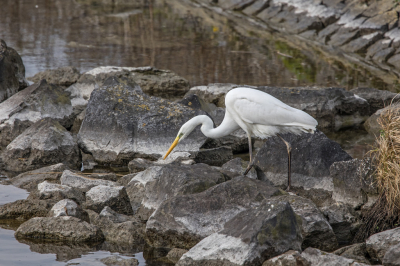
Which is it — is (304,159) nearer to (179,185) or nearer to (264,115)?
(264,115)

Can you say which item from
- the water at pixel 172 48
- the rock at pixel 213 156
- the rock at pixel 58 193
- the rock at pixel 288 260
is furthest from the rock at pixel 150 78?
the rock at pixel 288 260

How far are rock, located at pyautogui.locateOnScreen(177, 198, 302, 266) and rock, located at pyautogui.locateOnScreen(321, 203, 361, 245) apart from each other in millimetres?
730

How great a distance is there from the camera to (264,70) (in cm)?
1172

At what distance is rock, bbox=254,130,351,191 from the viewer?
216 inches

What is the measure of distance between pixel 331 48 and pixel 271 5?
420cm

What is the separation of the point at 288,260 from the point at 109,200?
200 centimetres

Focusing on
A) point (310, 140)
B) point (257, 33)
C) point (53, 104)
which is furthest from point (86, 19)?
point (310, 140)

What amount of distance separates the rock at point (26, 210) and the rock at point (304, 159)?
2.35 m

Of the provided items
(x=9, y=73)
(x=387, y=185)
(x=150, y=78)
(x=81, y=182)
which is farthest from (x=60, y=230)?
(x=150, y=78)

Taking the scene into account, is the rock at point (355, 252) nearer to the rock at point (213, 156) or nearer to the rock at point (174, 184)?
the rock at point (174, 184)

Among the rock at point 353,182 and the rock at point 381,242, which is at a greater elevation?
the rock at point 353,182

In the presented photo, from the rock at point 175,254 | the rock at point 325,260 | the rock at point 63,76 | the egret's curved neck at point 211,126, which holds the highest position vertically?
the egret's curved neck at point 211,126

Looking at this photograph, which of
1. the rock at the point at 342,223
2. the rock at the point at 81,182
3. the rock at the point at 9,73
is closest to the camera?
the rock at the point at 342,223

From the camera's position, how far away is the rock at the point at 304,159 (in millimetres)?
5488
